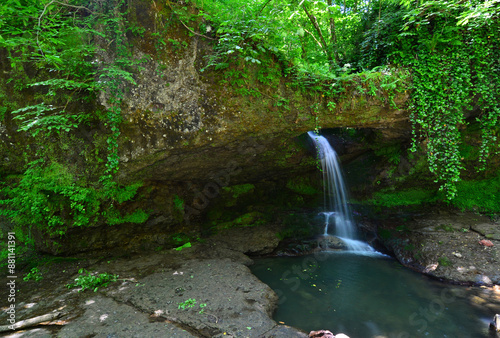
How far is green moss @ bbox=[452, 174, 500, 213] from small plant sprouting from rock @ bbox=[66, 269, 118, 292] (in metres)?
9.63

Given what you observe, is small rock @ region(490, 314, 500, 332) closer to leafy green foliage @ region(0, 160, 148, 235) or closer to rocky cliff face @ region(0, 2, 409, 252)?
rocky cliff face @ region(0, 2, 409, 252)

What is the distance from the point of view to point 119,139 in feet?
17.4

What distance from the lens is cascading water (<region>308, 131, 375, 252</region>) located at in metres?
8.59

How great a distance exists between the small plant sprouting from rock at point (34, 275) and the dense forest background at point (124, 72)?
0.78 m

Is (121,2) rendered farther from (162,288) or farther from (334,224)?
(334,224)

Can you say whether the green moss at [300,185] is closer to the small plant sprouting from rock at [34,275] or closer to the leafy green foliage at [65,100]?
the leafy green foliage at [65,100]

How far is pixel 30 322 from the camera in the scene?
12.5 feet

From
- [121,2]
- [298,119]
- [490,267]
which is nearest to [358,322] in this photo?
[490,267]

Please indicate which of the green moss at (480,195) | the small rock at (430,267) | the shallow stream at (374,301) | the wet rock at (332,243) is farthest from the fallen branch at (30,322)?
the green moss at (480,195)

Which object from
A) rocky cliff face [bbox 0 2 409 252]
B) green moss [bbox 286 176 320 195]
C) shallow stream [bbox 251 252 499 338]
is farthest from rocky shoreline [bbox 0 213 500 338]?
green moss [bbox 286 176 320 195]

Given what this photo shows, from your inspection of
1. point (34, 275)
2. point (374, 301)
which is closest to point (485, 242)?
point (374, 301)

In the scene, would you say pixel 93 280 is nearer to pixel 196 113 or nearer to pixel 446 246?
pixel 196 113

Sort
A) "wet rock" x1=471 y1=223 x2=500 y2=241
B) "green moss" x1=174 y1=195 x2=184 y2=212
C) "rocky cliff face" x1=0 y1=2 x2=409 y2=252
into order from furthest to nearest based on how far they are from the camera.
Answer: "green moss" x1=174 y1=195 x2=184 y2=212
"wet rock" x1=471 y1=223 x2=500 y2=241
"rocky cliff face" x1=0 y1=2 x2=409 y2=252

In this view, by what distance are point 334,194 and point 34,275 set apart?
28.4ft
